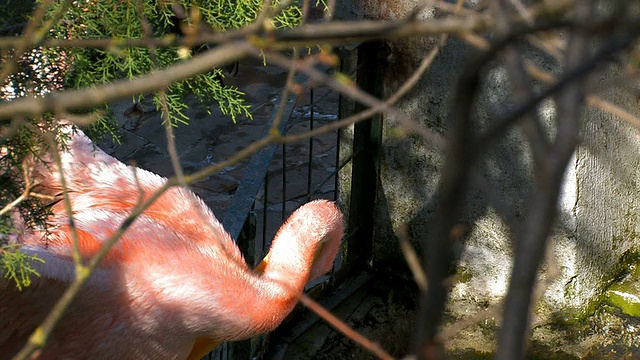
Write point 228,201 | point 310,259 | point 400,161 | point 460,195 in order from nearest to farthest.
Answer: point 460,195 → point 310,259 → point 400,161 → point 228,201

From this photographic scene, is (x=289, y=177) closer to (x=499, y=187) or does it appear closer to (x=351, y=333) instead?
(x=499, y=187)

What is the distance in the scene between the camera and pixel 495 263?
4277 mm

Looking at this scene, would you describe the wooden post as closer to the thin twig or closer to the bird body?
the bird body

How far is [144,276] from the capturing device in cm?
296

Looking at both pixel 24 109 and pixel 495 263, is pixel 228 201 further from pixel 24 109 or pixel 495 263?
pixel 24 109

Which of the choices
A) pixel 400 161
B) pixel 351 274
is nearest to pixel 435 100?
pixel 400 161

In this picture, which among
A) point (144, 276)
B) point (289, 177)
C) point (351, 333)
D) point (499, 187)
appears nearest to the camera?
point (351, 333)

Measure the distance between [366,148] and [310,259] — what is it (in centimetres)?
120

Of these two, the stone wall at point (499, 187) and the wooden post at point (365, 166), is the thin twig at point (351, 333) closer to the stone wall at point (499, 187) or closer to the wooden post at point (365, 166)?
the stone wall at point (499, 187)

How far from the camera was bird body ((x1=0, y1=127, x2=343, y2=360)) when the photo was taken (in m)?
2.76

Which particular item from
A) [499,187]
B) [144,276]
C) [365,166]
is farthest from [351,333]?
[365,166]

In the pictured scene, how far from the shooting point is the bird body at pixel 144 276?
2.76 metres

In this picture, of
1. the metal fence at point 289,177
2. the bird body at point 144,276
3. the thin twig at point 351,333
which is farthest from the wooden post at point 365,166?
the thin twig at point 351,333

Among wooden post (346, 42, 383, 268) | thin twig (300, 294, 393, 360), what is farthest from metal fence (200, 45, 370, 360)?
thin twig (300, 294, 393, 360)
